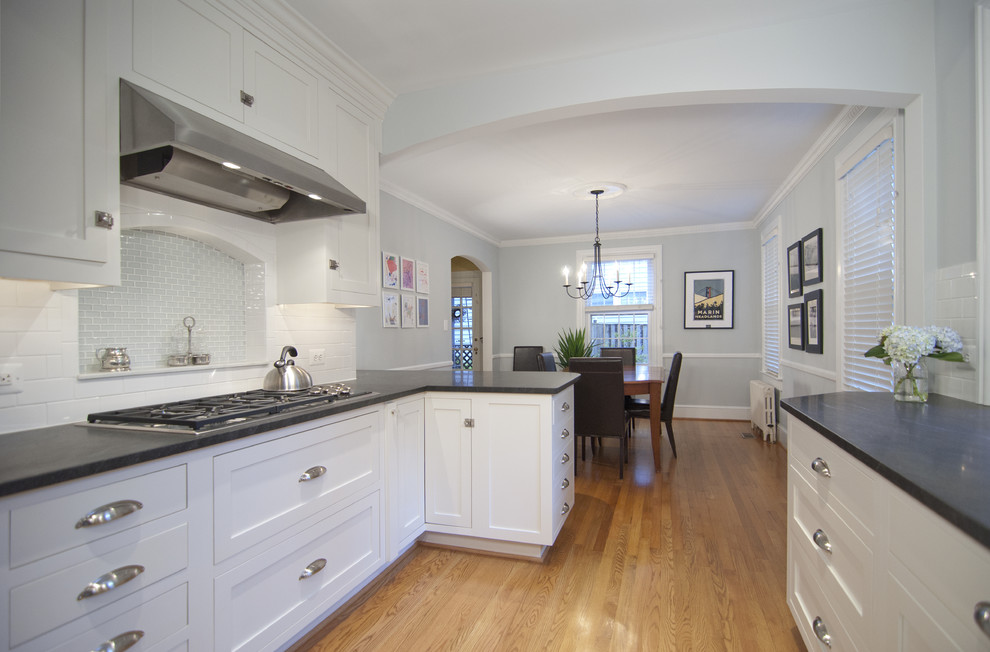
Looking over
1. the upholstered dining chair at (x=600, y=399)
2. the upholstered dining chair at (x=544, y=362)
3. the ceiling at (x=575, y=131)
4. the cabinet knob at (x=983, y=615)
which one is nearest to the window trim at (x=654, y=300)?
the ceiling at (x=575, y=131)

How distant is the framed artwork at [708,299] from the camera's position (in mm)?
5867

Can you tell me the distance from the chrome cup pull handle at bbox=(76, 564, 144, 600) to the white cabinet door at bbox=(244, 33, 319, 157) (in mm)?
1583

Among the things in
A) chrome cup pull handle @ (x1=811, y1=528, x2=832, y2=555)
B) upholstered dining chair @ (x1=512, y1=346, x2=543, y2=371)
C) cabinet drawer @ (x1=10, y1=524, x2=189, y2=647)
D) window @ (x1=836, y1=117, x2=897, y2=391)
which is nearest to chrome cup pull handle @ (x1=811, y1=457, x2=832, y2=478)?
chrome cup pull handle @ (x1=811, y1=528, x2=832, y2=555)

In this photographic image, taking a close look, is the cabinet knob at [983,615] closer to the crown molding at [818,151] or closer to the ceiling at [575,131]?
the ceiling at [575,131]

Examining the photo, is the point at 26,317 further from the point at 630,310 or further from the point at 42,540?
the point at 630,310

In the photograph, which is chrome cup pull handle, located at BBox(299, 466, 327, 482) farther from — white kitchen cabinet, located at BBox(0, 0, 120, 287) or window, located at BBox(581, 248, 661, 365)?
window, located at BBox(581, 248, 661, 365)

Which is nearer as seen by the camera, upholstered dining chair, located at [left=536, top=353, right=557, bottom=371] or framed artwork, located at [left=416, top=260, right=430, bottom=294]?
framed artwork, located at [left=416, top=260, right=430, bottom=294]

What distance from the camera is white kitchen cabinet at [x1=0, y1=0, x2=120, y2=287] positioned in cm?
120

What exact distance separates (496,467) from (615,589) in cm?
75

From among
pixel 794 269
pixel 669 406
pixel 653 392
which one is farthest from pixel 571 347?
pixel 794 269

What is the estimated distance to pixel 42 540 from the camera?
967 mm

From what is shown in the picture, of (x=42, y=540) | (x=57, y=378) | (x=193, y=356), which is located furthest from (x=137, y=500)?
(x=193, y=356)

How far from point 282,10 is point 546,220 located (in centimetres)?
390

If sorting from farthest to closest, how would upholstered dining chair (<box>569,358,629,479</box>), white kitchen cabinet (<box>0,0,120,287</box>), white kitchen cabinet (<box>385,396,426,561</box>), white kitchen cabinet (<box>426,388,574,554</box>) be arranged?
1. upholstered dining chair (<box>569,358,629,479</box>)
2. white kitchen cabinet (<box>426,388,574,554</box>)
3. white kitchen cabinet (<box>385,396,426,561</box>)
4. white kitchen cabinet (<box>0,0,120,287</box>)
